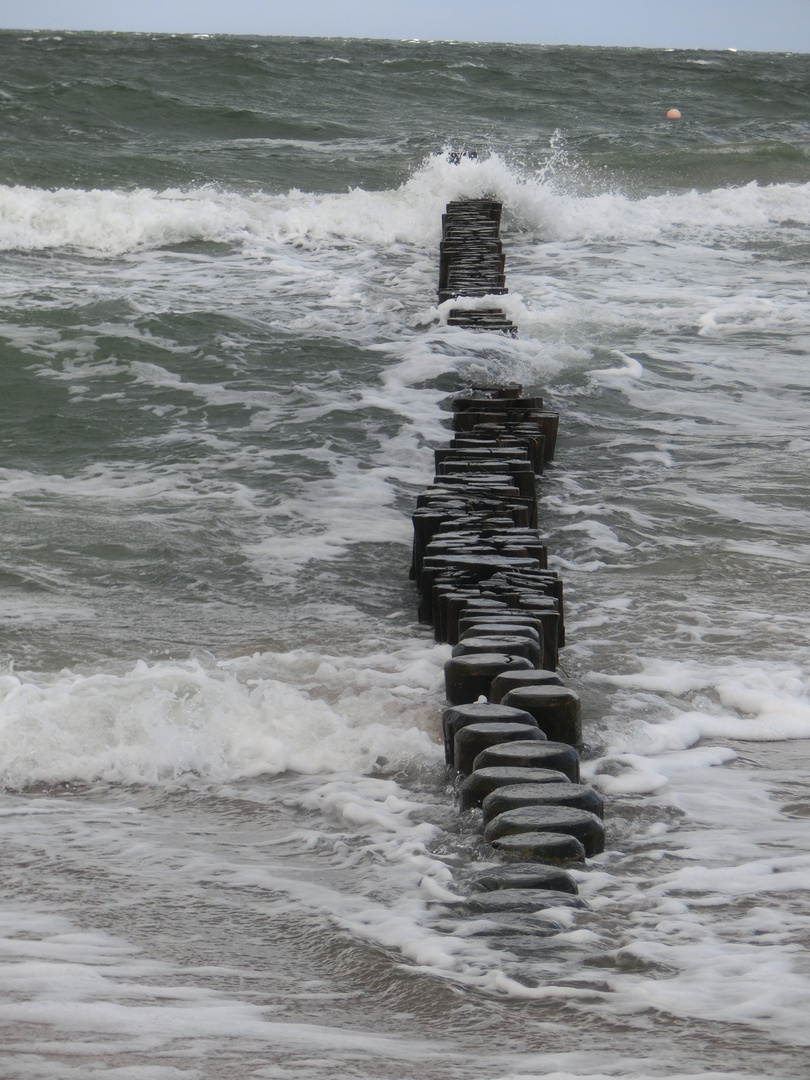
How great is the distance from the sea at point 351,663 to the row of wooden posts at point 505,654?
0.09m

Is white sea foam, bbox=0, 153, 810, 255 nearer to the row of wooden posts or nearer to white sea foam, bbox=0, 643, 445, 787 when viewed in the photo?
the row of wooden posts

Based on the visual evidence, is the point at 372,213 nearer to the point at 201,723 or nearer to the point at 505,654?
the point at 505,654

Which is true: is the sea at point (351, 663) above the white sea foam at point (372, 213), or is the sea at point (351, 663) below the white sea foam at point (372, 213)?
below

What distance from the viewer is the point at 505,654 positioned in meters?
3.40

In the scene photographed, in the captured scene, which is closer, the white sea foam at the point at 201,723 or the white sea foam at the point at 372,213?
the white sea foam at the point at 201,723

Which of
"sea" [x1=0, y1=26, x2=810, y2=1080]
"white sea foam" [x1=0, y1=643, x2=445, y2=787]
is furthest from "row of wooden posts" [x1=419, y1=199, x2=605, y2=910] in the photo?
"white sea foam" [x1=0, y1=643, x2=445, y2=787]

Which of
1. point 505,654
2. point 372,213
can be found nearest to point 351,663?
point 505,654

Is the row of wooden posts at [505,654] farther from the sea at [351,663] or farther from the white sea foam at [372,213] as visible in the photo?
the white sea foam at [372,213]

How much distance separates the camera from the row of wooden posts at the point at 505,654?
8.21ft

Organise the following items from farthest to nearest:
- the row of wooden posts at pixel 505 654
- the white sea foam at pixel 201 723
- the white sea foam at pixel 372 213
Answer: the white sea foam at pixel 372 213, the white sea foam at pixel 201 723, the row of wooden posts at pixel 505 654

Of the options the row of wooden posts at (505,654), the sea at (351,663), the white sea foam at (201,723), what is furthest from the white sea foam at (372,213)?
the white sea foam at (201,723)

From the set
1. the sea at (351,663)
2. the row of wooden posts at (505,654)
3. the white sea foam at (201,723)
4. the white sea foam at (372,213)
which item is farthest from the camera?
the white sea foam at (372,213)

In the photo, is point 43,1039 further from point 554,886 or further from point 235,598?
point 235,598

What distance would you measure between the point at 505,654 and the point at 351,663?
0.70 m
